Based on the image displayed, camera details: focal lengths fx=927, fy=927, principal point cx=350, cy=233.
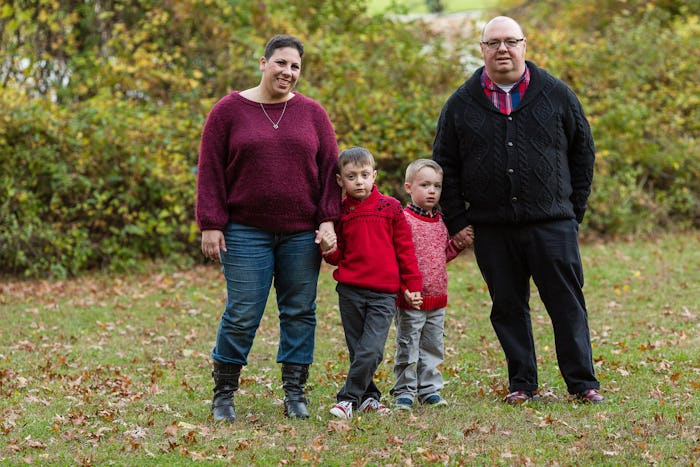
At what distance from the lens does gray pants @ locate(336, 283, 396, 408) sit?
16.7ft

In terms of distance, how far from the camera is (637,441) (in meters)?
4.61

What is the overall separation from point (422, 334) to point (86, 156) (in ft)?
20.0

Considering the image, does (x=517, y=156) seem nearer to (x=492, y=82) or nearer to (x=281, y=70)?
(x=492, y=82)

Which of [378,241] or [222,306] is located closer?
[378,241]

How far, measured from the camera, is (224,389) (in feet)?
17.2

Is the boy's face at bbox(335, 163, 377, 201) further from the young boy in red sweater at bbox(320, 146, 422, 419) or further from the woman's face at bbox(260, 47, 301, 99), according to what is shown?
the woman's face at bbox(260, 47, 301, 99)

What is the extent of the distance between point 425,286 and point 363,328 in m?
0.44

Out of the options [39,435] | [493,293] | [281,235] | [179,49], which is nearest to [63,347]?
[39,435]

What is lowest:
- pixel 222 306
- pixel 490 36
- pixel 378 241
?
pixel 222 306

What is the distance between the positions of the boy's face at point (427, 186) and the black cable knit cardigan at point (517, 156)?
0.10 meters

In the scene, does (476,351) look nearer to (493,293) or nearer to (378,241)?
(493,293)

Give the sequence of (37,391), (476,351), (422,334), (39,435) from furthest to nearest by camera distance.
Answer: (476,351) → (37,391) → (422,334) → (39,435)

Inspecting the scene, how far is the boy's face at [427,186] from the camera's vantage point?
5.26 m

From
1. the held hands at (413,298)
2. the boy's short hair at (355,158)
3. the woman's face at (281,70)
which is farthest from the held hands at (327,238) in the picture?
the woman's face at (281,70)
